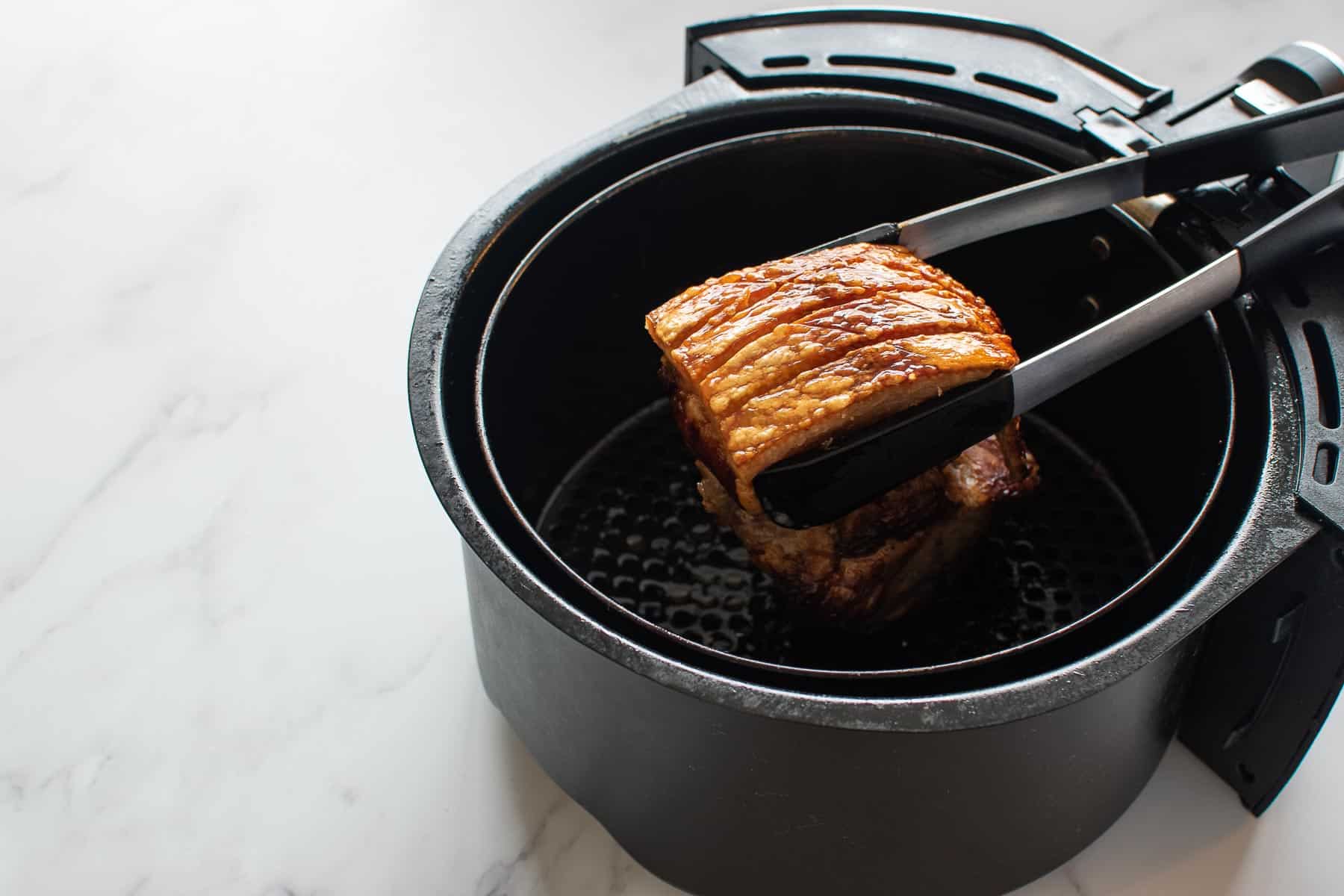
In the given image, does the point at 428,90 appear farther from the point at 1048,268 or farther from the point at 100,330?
the point at 1048,268

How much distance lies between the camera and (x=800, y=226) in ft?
5.13

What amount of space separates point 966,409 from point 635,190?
45cm

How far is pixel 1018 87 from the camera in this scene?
4.77 ft

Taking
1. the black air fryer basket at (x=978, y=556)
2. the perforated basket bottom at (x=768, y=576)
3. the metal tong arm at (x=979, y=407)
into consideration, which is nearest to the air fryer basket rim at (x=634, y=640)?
the black air fryer basket at (x=978, y=556)

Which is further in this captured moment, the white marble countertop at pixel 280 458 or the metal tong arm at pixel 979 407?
the white marble countertop at pixel 280 458

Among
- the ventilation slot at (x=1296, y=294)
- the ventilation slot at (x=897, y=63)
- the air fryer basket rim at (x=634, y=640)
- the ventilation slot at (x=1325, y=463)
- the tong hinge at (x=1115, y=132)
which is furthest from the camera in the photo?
the ventilation slot at (x=897, y=63)

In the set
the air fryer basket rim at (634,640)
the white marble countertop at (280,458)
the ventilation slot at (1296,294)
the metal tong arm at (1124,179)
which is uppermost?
the metal tong arm at (1124,179)

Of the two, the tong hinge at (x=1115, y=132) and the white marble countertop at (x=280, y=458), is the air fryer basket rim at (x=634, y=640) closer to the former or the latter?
the tong hinge at (x=1115, y=132)

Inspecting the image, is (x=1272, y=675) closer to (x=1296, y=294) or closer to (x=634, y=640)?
(x=1296, y=294)

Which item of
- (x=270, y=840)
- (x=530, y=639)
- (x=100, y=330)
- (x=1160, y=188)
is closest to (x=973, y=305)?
(x=1160, y=188)

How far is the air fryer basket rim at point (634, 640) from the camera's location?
0.95 metres

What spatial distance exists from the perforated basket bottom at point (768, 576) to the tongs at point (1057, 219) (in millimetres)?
197

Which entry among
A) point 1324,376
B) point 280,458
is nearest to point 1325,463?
point 1324,376

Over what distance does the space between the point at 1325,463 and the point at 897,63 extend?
62 centimetres
